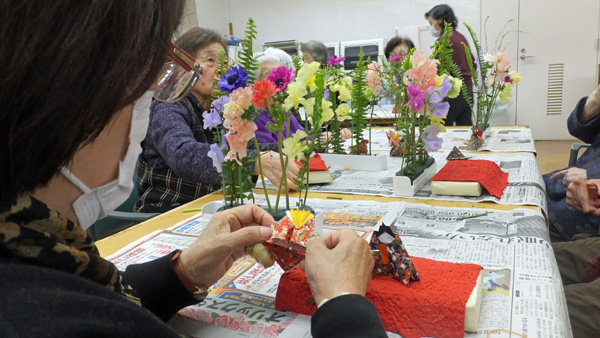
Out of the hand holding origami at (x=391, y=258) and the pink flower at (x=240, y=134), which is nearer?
the hand holding origami at (x=391, y=258)

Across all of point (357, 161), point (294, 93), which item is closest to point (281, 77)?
point (294, 93)

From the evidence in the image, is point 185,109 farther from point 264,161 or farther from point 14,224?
point 14,224

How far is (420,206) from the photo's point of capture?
5.19 ft

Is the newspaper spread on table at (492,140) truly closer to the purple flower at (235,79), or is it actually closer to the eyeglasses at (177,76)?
the purple flower at (235,79)

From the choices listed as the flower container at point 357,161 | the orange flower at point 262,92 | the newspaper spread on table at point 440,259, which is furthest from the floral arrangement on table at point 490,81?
the orange flower at point 262,92

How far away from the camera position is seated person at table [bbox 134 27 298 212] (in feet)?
5.85

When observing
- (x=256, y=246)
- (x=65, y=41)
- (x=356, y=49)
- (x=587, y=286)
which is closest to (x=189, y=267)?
(x=256, y=246)

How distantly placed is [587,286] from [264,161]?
3.52 feet

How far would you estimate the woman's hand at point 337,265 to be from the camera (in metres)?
0.75

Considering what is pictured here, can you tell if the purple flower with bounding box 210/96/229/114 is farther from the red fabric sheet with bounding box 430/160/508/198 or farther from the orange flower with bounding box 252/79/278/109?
the red fabric sheet with bounding box 430/160/508/198

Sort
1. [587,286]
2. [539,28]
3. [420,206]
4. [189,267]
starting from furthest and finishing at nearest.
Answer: [539,28] → [420,206] → [587,286] → [189,267]

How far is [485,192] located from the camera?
170cm

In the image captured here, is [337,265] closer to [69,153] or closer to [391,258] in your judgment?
[391,258]

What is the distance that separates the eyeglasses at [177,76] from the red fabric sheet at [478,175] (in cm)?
113
